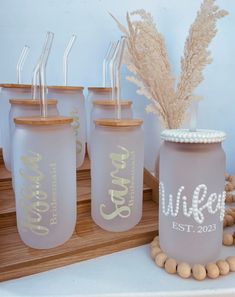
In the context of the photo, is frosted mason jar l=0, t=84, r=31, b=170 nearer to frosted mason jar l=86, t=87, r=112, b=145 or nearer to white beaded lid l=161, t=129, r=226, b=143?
frosted mason jar l=86, t=87, r=112, b=145

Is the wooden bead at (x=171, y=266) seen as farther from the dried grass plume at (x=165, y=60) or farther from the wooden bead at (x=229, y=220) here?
the dried grass plume at (x=165, y=60)

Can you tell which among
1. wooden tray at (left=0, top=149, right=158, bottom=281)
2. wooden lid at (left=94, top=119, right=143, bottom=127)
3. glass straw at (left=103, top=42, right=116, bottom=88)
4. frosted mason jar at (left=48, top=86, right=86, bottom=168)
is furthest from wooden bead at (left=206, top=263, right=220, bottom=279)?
glass straw at (left=103, top=42, right=116, bottom=88)

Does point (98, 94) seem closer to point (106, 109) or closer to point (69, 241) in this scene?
point (106, 109)

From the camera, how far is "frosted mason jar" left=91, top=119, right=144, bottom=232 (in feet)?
1.57

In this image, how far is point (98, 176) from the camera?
0.50m

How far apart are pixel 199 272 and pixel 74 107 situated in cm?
38

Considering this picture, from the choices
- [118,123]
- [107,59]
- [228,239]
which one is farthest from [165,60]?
[228,239]

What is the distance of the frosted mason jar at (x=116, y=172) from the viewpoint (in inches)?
18.8

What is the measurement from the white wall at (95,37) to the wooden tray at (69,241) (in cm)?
30

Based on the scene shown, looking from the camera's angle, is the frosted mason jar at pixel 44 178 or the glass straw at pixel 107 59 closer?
the frosted mason jar at pixel 44 178

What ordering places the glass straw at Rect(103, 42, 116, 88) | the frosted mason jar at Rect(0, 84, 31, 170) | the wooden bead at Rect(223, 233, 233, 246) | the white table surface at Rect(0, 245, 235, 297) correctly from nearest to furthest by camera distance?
the white table surface at Rect(0, 245, 235, 297) < the wooden bead at Rect(223, 233, 233, 246) < the frosted mason jar at Rect(0, 84, 31, 170) < the glass straw at Rect(103, 42, 116, 88)

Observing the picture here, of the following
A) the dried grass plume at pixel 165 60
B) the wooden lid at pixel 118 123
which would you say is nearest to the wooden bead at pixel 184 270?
the wooden lid at pixel 118 123

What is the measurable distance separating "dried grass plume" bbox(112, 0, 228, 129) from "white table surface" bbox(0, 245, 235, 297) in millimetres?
344

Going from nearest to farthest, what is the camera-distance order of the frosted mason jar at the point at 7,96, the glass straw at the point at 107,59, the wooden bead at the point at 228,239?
the wooden bead at the point at 228,239
the frosted mason jar at the point at 7,96
the glass straw at the point at 107,59
